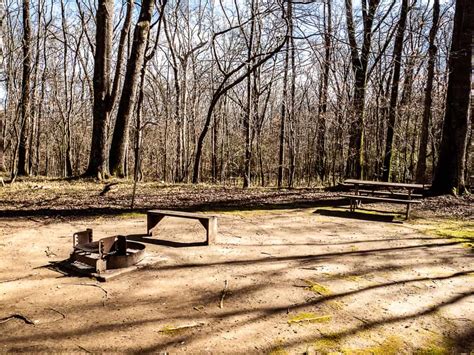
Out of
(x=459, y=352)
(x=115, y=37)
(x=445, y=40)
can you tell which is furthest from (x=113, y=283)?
(x=445, y=40)

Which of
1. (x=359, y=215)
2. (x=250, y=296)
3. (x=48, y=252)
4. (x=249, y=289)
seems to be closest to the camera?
(x=250, y=296)

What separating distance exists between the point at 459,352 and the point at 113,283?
9.96 feet

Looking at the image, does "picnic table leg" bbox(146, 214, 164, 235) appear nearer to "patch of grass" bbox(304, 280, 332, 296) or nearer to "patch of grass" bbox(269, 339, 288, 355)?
"patch of grass" bbox(304, 280, 332, 296)

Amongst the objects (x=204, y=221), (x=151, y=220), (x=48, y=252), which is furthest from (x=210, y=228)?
A: (x=48, y=252)

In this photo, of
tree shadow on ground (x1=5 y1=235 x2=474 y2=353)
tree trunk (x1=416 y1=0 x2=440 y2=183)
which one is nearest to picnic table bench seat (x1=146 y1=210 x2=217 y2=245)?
tree shadow on ground (x1=5 y1=235 x2=474 y2=353)

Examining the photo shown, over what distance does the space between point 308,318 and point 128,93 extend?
10.0 metres

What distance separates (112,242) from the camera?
4473mm

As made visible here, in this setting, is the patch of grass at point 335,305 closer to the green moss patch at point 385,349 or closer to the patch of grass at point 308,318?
the patch of grass at point 308,318

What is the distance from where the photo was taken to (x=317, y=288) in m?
3.73

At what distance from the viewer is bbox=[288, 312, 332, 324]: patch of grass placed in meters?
3.04

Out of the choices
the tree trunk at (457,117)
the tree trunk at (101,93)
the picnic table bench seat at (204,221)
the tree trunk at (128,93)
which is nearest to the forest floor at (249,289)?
the picnic table bench seat at (204,221)

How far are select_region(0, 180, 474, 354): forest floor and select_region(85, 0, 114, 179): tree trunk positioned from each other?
13.3ft

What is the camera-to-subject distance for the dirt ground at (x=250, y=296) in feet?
8.96

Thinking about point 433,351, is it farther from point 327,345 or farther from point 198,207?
point 198,207
